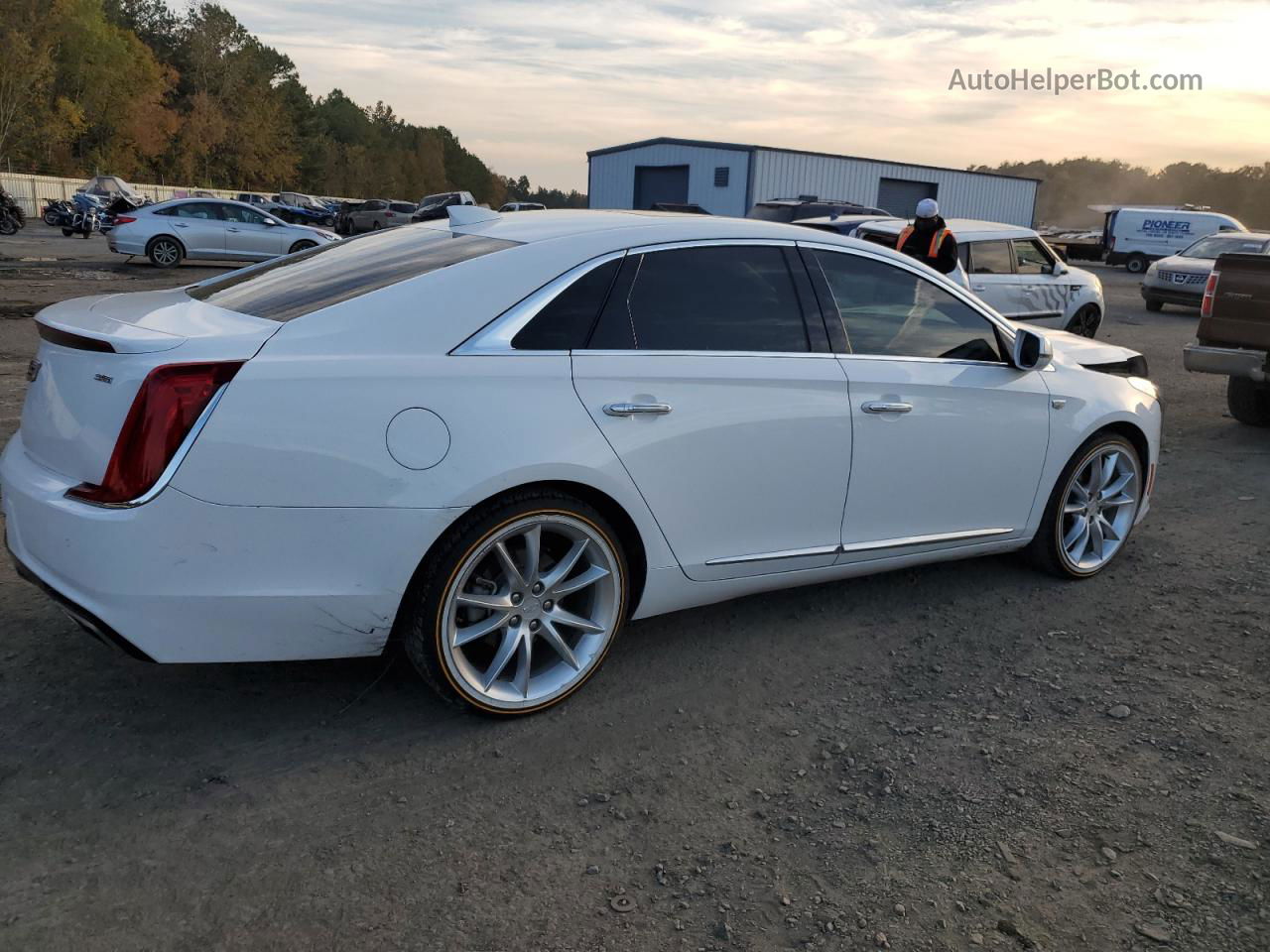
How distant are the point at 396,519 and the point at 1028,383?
9.49 feet

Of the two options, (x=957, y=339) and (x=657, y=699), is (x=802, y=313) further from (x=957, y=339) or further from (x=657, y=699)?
(x=657, y=699)

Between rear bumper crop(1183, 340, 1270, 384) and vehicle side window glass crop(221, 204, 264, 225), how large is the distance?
722 inches

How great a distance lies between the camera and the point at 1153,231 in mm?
37062

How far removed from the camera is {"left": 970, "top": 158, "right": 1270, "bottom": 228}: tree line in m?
114

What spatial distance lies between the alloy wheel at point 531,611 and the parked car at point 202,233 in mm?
19461

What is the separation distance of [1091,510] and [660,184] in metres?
41.5

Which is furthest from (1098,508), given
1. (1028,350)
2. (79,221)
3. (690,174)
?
(690,174)

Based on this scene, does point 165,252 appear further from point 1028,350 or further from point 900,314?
point 1028,350

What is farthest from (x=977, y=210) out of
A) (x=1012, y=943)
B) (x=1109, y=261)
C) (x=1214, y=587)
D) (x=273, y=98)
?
(x=273, y=98)

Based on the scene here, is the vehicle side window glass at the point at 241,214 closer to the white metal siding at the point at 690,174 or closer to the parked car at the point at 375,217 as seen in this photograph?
the white metal siding at the point at 690,174

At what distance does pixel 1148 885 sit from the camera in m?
2.73

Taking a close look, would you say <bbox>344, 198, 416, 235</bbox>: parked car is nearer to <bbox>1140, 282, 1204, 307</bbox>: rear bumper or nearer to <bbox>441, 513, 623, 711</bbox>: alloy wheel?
<bbox>1140, 282, 1204, 307</bbox>: rear bumper

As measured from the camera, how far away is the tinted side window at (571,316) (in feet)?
11.0

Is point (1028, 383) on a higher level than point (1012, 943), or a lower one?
higher
